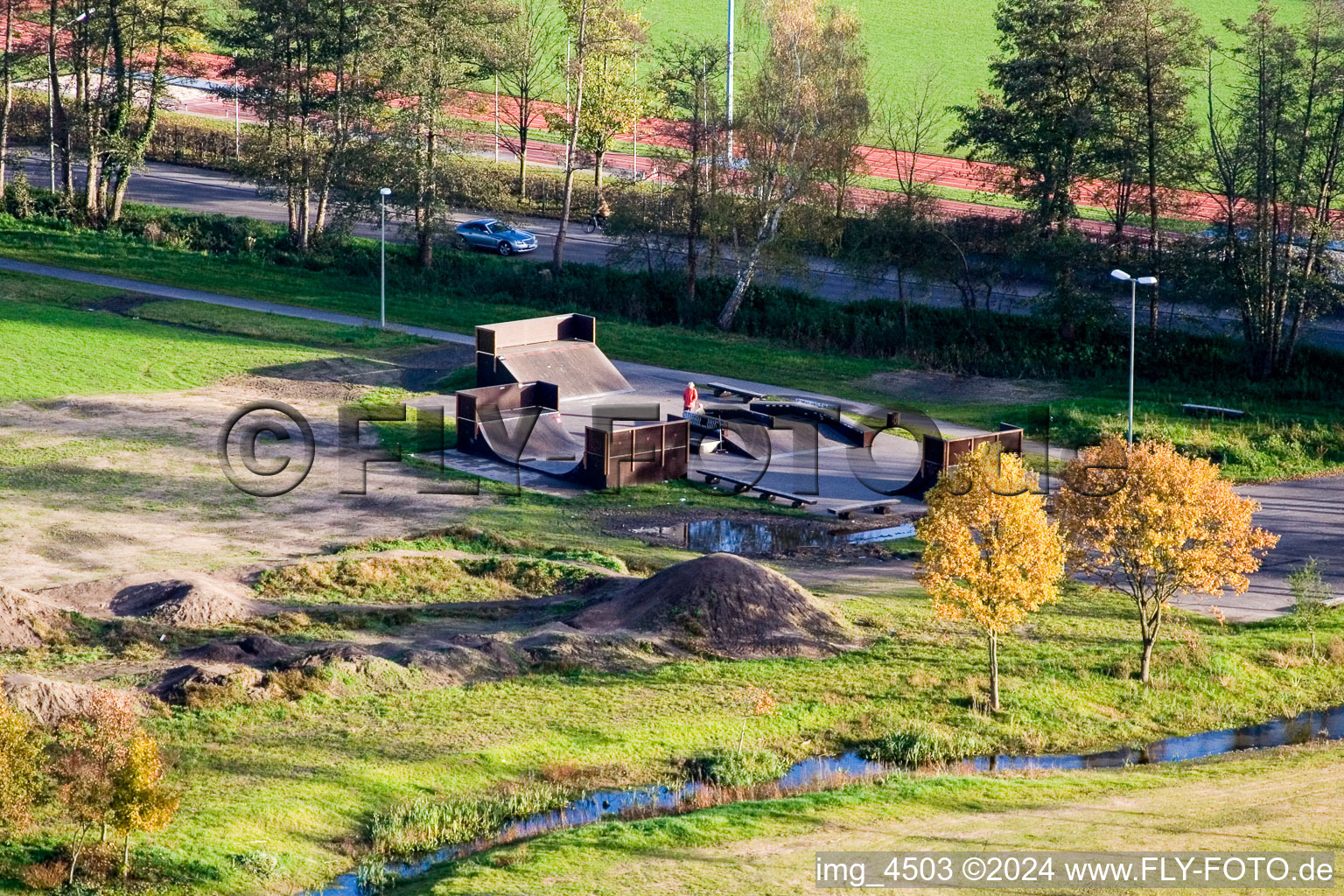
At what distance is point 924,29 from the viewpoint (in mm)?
102688

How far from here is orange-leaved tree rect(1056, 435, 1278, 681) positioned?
2806 cm

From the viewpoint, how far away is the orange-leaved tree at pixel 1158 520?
92.1 feet

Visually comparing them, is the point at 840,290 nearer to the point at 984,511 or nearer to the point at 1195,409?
the point at 1195,409

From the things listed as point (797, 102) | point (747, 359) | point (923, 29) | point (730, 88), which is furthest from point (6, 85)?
point (923, 29)

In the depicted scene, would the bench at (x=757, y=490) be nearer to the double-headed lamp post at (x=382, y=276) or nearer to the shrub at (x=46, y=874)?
the double-headed lamp post at (x=382, y=276)

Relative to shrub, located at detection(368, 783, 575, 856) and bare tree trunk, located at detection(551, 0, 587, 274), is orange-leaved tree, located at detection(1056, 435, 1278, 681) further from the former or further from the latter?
bare tree trunk, located at detection(551, 0, 587, 274)

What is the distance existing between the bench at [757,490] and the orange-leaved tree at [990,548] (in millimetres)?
10984

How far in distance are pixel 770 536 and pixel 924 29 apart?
74.1 metres

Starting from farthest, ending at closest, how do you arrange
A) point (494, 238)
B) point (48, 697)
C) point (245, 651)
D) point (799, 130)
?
point (494, 238), point (799, 130), point (245, 651), point (48, 697)

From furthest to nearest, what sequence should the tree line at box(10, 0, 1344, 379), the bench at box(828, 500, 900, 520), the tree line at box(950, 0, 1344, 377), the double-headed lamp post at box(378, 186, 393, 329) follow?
the double-headed lamp post at box(378, 186, 393, 329), the tree line at box(10, 0, 1344, 379), the tree line at box(950, 0, 1344, 377), the bench at box(828, 500, 900, 520)

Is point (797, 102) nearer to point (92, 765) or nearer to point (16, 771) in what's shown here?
point (92, 765)

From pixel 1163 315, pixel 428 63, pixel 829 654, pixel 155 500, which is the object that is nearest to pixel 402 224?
pixel 428 63

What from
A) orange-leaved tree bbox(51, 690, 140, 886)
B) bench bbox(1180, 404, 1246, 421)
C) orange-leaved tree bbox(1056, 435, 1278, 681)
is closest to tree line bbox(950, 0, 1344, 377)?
bench bbox(1180, 404, 1246, 421)

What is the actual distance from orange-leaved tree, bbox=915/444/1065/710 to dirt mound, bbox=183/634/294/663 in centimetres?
1124
